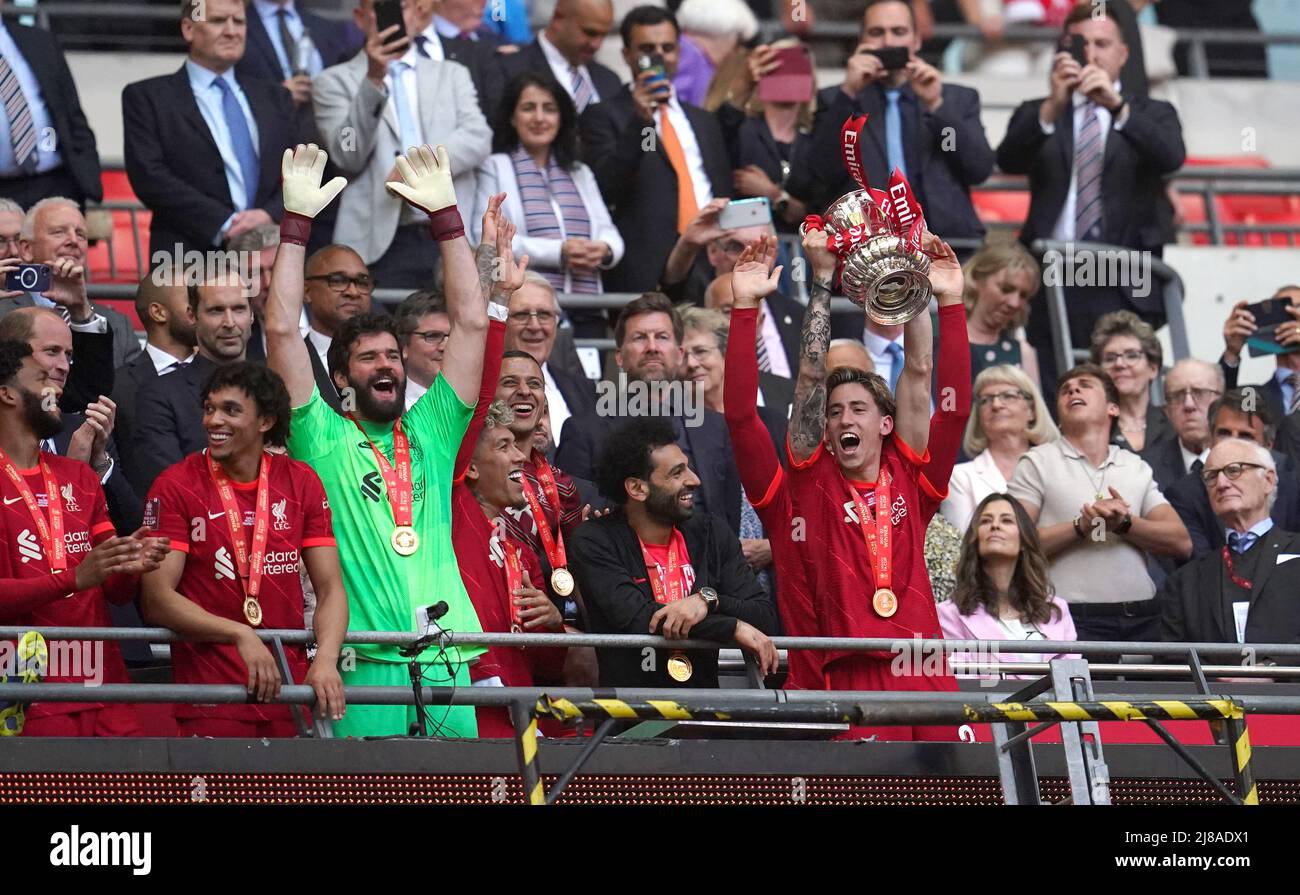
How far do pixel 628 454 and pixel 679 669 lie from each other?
98 centimetres

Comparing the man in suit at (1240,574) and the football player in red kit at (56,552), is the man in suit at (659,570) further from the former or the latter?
the man in suit at (1240,574)

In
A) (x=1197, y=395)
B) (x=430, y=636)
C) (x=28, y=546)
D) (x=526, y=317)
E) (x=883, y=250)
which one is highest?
(x=526, y=317)

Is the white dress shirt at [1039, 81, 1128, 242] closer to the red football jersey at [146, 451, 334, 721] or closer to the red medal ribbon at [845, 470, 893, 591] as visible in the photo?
the red medal ribbon at [845, 470, 893, 591]

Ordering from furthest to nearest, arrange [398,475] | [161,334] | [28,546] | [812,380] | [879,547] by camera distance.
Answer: [161,334] → [812,380] → [879,547] → [398,475] → [28,546]

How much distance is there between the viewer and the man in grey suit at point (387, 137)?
1311 centimetres

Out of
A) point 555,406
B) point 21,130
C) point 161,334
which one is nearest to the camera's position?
point 161,334

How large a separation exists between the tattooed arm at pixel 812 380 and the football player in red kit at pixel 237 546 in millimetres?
2031

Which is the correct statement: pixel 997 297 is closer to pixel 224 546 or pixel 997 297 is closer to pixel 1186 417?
pixel 1186 417

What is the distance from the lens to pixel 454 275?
9.61m

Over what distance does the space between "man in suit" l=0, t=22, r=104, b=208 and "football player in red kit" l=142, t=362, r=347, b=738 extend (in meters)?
4.42

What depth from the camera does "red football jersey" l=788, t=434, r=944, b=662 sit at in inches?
379

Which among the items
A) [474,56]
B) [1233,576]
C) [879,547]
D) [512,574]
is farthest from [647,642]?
[474,56]

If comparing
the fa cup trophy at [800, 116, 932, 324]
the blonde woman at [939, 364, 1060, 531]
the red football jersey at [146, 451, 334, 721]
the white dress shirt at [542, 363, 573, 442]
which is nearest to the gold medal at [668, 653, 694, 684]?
the red football jersey at [146, 451, 334, 721]
